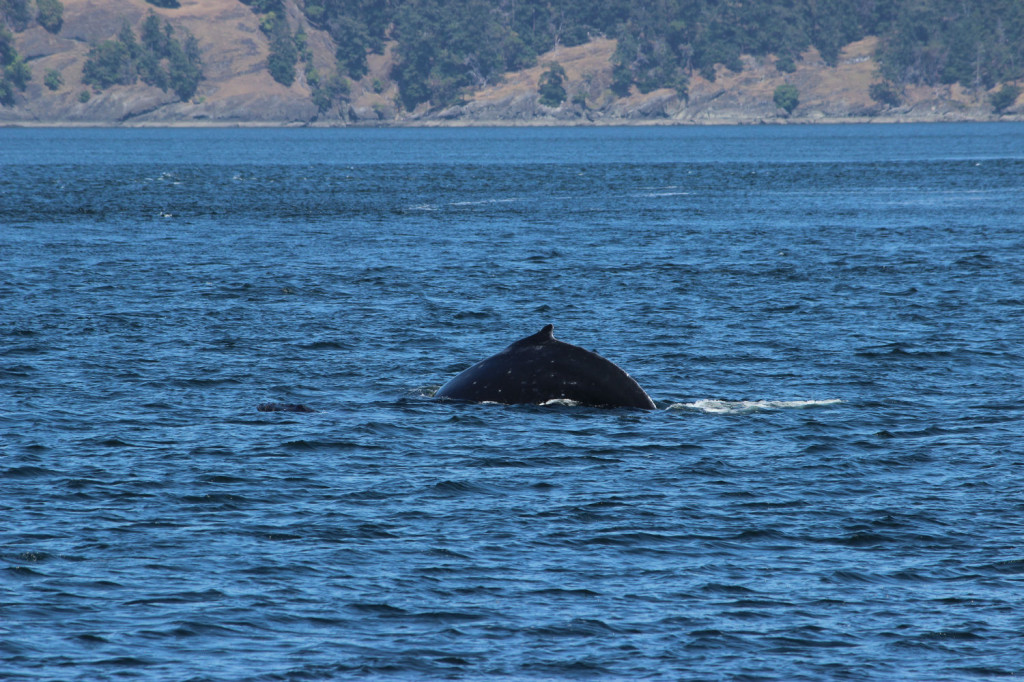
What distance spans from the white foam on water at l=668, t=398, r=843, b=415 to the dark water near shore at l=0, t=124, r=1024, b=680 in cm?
16

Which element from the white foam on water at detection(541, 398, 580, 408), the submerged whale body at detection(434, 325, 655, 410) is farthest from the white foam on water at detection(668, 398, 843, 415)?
the white foam on water at detection(541, 398, 580, 408)

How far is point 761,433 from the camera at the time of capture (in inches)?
792

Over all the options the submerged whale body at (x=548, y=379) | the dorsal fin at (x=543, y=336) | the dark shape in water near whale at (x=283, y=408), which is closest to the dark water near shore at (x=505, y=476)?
the submerged whale body at (x=548, y=379)

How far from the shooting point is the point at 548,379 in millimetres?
20578

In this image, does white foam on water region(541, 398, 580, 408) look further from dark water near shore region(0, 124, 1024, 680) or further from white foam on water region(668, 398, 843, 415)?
white foam on water region(668, 398, 843, 415)

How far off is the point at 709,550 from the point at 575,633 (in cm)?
286

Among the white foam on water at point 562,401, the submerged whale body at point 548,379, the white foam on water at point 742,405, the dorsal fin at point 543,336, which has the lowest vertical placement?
the white foam on water at point 742,405

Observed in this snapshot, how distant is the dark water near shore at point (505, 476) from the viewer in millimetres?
12133

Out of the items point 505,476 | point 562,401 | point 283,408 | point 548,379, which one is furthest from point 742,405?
point 283,408

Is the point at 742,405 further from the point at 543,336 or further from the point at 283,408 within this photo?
the point at 283,408

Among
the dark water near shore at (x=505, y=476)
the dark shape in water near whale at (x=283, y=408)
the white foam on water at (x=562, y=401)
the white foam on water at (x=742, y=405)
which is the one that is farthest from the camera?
the dark shape in water near whale at (x=283, y=408)

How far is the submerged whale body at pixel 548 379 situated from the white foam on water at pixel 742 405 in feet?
2.78

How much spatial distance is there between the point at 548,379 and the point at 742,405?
3.60 metres

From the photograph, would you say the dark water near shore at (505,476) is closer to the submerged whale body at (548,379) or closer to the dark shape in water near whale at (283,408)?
the submerged whale body at (548,379)
